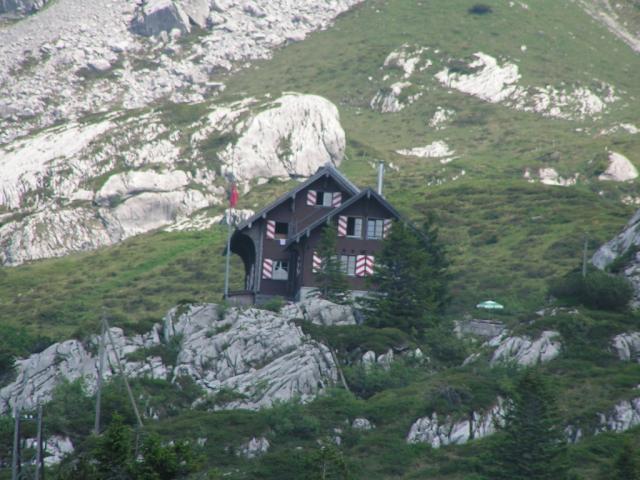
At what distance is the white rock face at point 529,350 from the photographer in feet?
222

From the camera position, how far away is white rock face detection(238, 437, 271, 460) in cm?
6003

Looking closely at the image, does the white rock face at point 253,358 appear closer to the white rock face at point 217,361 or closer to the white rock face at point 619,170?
the white rock face at point 217,361

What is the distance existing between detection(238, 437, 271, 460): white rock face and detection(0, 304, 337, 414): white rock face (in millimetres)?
4353

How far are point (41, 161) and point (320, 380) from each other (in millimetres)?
131761

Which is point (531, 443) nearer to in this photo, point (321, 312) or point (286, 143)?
point (321, 312)

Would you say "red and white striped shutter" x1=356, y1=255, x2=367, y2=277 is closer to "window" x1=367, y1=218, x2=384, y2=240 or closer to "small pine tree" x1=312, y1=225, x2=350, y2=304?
"window" x1=367, y1=218, x2=384, y2=240

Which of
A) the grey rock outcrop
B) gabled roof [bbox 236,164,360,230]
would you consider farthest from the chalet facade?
the grey rock outcrop

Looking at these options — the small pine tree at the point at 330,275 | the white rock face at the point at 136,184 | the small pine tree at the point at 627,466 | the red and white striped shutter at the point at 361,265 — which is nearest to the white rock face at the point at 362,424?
the small pine tree at the point at 330,275

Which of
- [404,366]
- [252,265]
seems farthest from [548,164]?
[404,366]

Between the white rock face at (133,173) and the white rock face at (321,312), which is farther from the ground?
the white rock face at (321,312)

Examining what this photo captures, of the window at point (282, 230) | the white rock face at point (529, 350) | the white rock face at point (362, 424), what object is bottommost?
the white rock face at point (362, 424)

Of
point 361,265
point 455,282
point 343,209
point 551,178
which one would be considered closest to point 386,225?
point 343,209

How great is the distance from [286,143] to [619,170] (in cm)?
4913

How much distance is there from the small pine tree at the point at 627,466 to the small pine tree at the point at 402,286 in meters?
26.4
